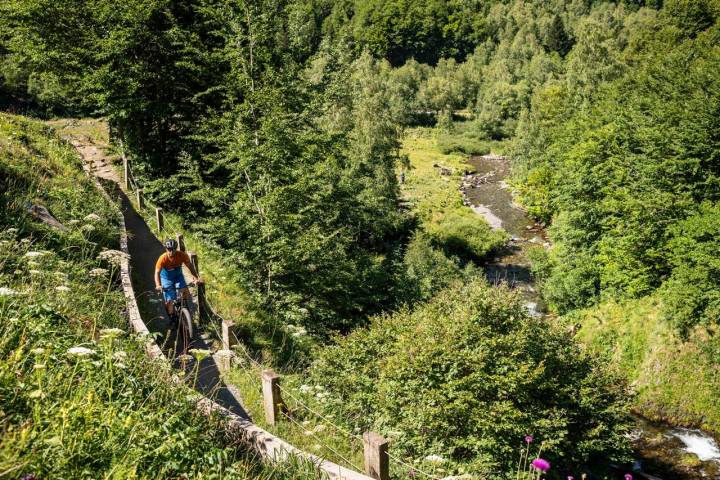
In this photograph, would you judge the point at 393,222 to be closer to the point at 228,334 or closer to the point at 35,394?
the point at 228,334

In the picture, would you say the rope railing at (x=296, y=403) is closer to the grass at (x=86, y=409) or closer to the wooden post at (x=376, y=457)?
the wooden post at (x=376, y=457)

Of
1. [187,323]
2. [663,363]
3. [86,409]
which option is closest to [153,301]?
[187,323]

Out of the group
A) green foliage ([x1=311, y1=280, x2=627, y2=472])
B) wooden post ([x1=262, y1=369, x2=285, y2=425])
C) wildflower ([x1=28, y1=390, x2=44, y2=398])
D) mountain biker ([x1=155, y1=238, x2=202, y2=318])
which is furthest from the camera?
green foliage ([x1=311, y1=280, x2=627, y2=472])

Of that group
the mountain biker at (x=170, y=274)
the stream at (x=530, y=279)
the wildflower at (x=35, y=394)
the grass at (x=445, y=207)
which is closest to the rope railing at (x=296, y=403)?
the mountain biker at (x=170, y=274)

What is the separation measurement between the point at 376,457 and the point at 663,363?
22.3 m

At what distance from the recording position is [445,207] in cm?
5088

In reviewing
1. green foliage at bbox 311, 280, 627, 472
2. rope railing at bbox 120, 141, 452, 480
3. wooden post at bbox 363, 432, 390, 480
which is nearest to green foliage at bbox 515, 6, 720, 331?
green foliage at bbox 311, 280, 627, 472

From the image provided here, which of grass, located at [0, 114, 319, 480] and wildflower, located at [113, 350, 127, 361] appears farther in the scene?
wildflower, located at [113, 350, 127, 361]

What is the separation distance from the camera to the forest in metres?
12.8

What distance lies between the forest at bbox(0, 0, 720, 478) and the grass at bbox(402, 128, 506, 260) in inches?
13.8

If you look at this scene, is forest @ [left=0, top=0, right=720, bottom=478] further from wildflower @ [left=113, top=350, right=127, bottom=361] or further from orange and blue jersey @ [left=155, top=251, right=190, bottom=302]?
wildflower @ [left=113, top=350, right=127, bottom=361]

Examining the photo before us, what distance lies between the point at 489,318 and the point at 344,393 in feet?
15.0

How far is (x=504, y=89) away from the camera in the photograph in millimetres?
85562

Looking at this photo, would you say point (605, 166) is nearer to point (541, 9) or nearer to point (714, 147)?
point (714, 147)
